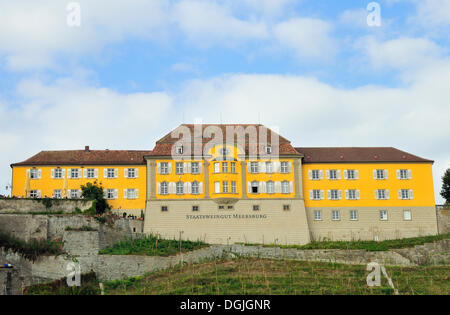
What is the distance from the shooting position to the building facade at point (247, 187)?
55.5 meters

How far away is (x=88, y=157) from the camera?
59.0 m

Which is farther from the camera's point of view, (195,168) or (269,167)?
(269,167)

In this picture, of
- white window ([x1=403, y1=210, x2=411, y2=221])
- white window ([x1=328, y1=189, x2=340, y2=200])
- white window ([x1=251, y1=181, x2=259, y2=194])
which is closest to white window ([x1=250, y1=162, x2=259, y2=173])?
white window ([x1=251, y1=181, x2=259, y2=194])

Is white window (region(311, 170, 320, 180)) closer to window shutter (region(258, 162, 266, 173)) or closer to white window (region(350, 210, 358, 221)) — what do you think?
white window (region(350, 210, 358, 221))

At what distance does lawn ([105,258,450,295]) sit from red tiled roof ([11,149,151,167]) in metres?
16.0

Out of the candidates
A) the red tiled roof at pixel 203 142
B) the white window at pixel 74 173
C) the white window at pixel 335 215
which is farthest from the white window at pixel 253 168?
the white window at pixel 74 173

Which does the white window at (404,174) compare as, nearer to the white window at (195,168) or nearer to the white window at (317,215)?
the white window at (317,215)

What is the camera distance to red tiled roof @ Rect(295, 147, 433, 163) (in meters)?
59.5

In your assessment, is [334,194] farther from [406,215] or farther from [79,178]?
[79,178]

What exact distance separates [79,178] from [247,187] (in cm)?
1708

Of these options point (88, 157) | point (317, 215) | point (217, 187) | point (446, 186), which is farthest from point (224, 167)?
point (446, 186)

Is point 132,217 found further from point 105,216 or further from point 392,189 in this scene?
point 392,189

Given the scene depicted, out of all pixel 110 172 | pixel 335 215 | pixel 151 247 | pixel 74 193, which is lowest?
pixel 151 247

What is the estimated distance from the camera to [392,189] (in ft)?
193
